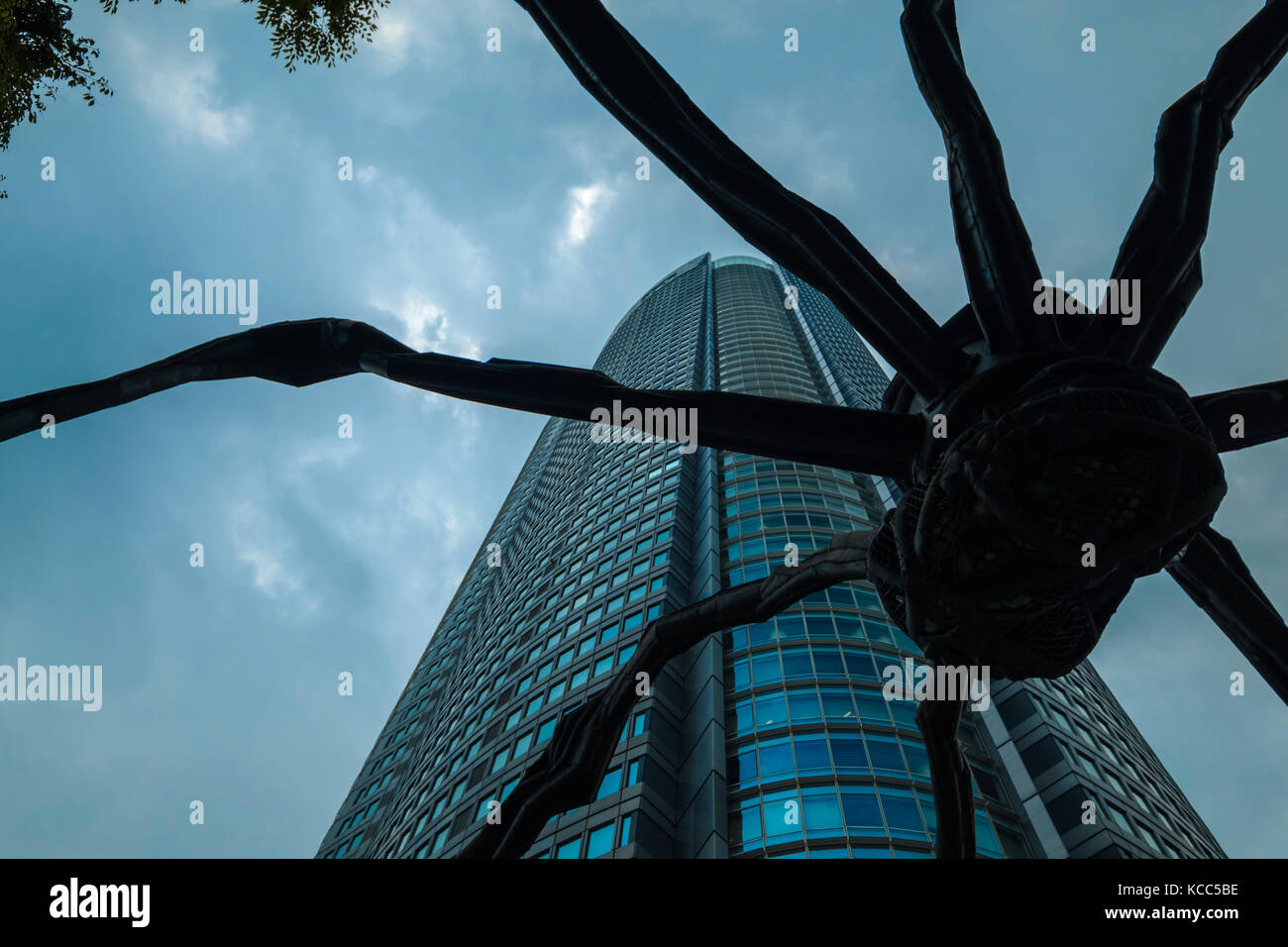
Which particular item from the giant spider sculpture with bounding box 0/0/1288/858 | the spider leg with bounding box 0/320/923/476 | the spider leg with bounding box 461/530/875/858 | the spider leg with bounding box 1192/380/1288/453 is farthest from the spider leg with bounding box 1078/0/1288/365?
the spider leg with bounding box 461/530/875/858

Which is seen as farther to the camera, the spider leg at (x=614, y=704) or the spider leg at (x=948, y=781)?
the spider leg at (x=948, y=781)

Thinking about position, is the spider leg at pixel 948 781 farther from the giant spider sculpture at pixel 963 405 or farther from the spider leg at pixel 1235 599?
the spider leg at pixel 1235 599

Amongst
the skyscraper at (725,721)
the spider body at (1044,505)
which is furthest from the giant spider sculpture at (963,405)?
the skyscraper at (725,721)

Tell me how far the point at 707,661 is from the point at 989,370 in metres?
31.9

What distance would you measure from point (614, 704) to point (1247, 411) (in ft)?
10.6

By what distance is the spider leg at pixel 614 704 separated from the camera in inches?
144

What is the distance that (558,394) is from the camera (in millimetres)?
3324

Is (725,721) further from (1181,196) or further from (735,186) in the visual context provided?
(735,186)

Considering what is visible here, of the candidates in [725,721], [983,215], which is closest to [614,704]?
[983,215]

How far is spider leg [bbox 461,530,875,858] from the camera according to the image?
144 inches

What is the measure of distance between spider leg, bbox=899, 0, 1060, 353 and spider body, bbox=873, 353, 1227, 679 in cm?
20

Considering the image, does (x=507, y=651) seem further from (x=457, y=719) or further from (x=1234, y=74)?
(x=1234, y=74)

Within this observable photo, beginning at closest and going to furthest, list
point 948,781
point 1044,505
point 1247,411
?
point 1044,505, point 1247,411, point 948,781
